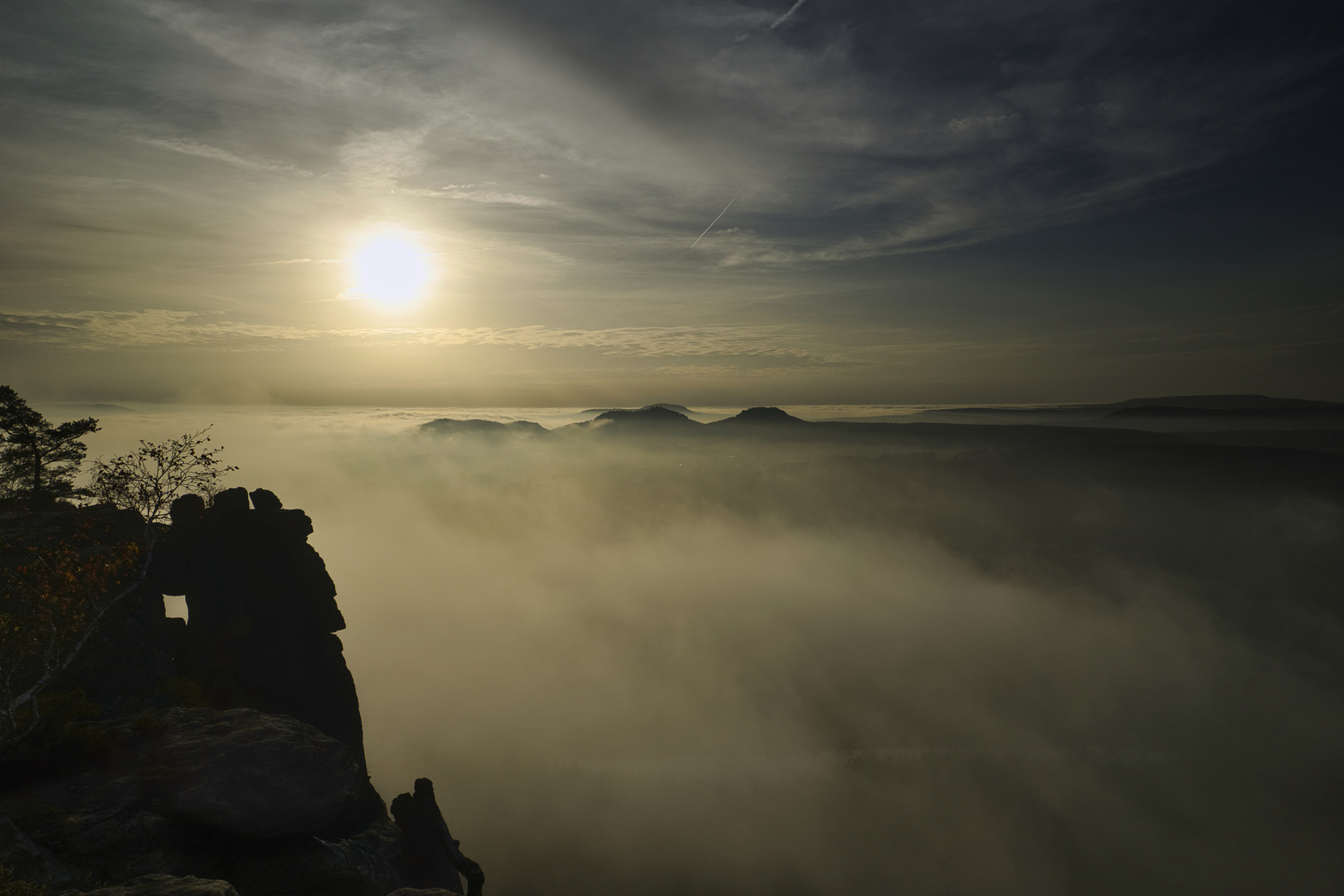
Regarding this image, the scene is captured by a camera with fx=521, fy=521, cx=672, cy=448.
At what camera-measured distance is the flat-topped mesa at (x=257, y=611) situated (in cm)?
4644

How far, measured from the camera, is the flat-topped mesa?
4644 cm

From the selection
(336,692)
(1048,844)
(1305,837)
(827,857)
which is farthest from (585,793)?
(1305,837)

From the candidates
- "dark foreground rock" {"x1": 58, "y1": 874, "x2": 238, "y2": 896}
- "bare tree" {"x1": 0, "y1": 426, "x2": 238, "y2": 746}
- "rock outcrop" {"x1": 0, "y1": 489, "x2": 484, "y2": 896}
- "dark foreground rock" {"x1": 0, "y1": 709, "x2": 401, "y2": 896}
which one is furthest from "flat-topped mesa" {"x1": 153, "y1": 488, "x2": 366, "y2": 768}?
"dark foreground rock" {"x1": 58, "y1": 874, "x2": 238, "y2": 896}

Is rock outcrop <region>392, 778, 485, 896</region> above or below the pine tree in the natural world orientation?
below

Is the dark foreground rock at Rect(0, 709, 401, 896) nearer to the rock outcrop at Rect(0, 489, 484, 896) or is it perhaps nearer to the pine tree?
the rock outcrop at Rect(0, 489, 484, 896)

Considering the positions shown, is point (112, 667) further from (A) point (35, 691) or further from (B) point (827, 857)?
(B) point (827, 857)

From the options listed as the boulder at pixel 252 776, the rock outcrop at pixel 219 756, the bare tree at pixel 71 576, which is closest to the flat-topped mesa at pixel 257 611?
the rock outcrop at pixel 219 756

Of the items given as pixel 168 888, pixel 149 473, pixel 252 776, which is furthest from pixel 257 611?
pixel 168 888

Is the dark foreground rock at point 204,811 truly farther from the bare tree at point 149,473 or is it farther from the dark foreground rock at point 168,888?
the bare tree at point 149,473

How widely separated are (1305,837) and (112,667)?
1076ft

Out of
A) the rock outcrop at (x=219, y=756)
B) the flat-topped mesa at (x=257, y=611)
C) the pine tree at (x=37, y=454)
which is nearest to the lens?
the rock outcrop at (x=219, y=756)

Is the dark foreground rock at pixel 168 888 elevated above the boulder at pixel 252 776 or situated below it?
above

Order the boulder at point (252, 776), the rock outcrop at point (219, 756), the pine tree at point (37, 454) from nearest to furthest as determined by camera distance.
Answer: the rock outcrop at point (219, 756) < the boulder at point (252, 776) < the pine tree at point (37, 454)

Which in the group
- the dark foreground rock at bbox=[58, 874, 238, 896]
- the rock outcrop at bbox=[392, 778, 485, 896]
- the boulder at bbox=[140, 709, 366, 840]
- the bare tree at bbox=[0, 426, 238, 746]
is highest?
the bare tree at bbox=[0, 426, 238, 746]
